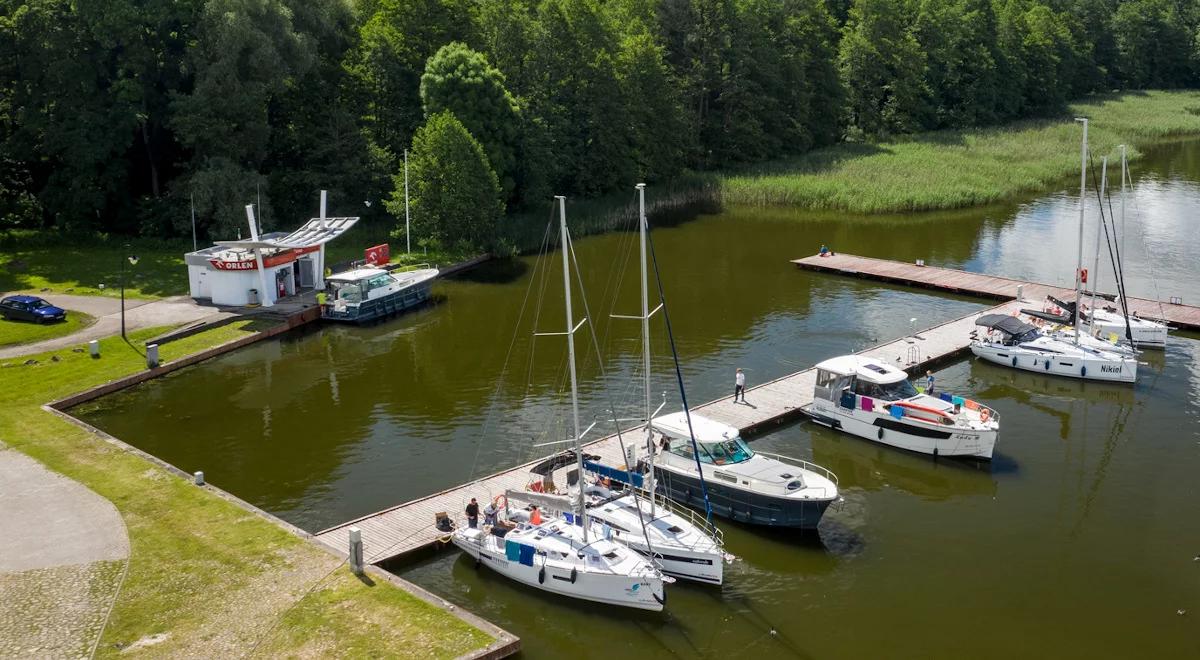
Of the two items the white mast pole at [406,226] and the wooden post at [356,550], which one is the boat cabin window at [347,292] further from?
the wooden post at [356,550]

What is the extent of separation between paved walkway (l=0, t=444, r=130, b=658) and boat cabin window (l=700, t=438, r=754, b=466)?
19280 mm

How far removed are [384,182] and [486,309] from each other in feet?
75.1

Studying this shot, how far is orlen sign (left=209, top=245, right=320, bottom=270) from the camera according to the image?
62.0 m

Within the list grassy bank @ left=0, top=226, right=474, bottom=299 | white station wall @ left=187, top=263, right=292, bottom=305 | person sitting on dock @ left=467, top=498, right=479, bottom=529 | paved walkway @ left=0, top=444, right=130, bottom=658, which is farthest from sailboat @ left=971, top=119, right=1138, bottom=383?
paved walkway @ left=0, top=444, right=130, bottom=658

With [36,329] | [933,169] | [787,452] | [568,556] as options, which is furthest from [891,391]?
[933,169]

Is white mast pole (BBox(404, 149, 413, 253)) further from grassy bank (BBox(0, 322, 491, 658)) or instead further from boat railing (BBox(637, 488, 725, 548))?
boat railing (BBox(637, 488, 725, 548))

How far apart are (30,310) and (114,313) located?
4230mm

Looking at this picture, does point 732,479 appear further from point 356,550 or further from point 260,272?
point 260,272

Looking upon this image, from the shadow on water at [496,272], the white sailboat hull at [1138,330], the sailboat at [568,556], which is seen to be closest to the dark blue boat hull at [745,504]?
the sailboat at [568,556]

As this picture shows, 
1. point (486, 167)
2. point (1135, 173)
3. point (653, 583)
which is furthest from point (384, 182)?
point (1135, 173)

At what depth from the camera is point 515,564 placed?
32781 millimetres

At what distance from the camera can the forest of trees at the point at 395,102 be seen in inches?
2938

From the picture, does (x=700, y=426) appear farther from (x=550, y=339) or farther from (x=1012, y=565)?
(x=550, y=339)

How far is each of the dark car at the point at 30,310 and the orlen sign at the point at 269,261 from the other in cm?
871
